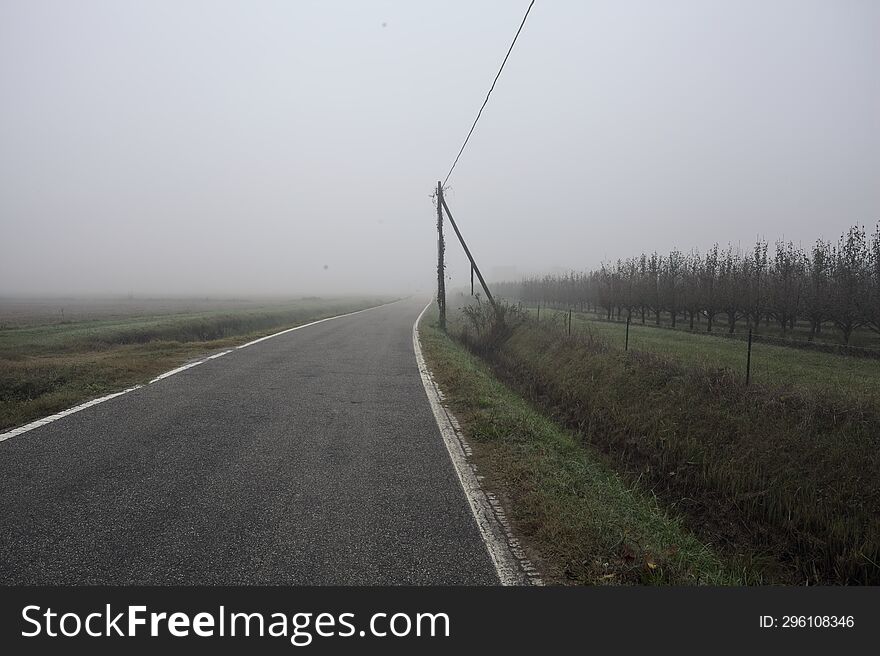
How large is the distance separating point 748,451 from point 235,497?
6440 millimetres

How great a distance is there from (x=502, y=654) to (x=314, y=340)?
41.4ft

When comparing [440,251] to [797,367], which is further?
[440,251]

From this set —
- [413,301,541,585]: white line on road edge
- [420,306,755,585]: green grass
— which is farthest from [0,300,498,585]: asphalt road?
[420,306,755,585]: green grass

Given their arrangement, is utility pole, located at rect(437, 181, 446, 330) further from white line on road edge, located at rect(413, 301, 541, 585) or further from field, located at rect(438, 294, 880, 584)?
white line on road edge, located at rect(413, 301, 541, 585)

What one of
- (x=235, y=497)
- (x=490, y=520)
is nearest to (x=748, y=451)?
(x=490, y=520)

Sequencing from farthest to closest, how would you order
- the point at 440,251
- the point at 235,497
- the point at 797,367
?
the point at 440,251 < the point at 797,367 < the point at 235,497

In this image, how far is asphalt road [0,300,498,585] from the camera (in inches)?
97.9

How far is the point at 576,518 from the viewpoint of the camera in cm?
329

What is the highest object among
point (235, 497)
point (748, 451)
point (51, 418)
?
point (51, 418)

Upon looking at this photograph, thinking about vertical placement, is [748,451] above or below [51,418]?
below

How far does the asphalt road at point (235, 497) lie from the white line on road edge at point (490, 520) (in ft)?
0.27

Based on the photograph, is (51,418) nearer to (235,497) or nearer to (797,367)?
(235,497)

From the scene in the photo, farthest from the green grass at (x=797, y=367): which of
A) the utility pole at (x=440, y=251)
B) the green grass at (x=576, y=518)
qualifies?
the utility pole at (x=440, y=251)

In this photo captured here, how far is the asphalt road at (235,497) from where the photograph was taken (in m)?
2.49
